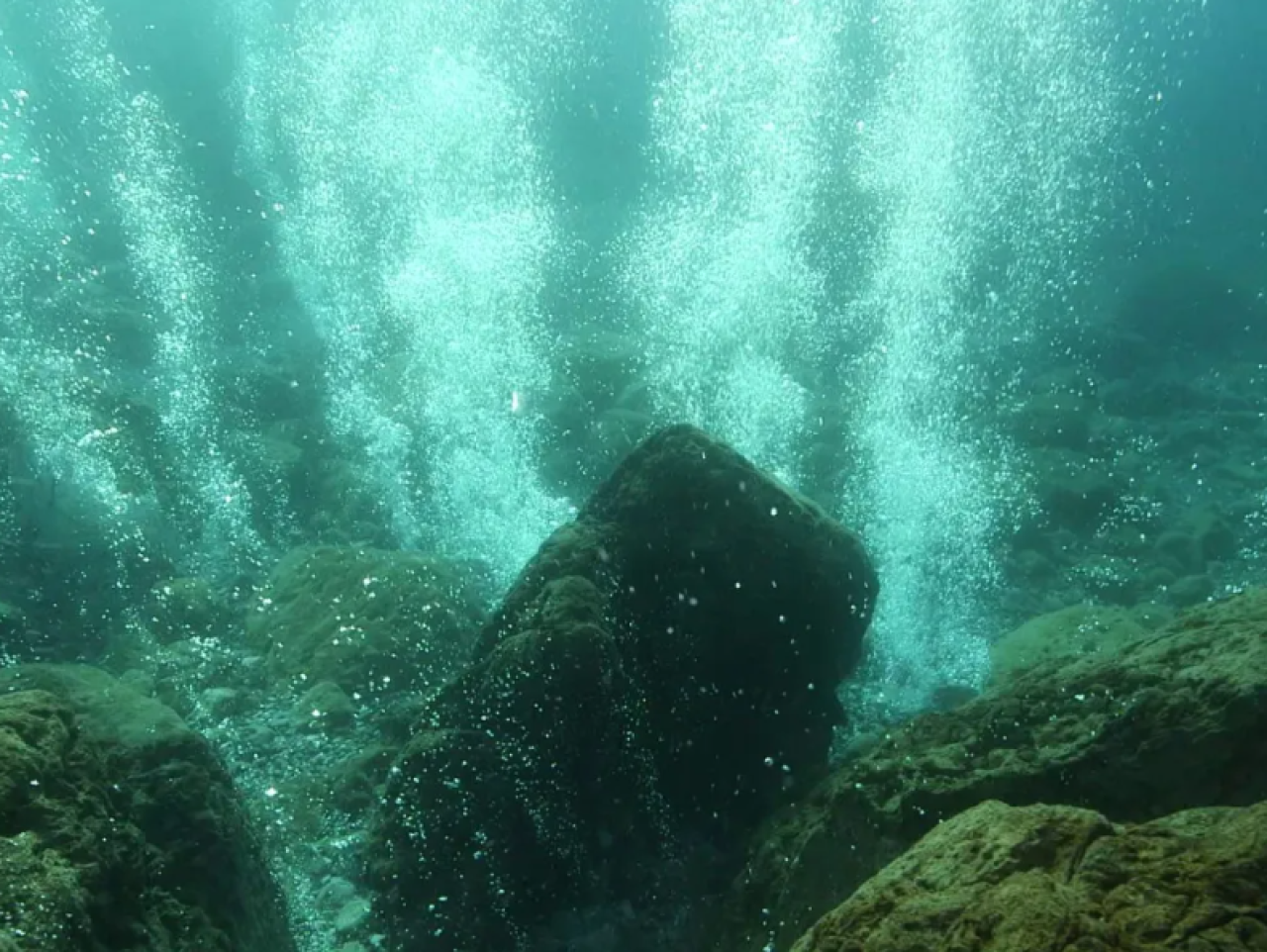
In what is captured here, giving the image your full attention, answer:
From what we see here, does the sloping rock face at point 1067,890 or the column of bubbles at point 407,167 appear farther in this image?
the column of bubbles at point 407,167

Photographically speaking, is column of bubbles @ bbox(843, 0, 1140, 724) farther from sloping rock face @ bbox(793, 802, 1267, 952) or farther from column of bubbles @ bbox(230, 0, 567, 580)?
column of bubbles @ bbox(230, 0, 567, 580)

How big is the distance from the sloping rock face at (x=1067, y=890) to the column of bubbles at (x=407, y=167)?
615 inches

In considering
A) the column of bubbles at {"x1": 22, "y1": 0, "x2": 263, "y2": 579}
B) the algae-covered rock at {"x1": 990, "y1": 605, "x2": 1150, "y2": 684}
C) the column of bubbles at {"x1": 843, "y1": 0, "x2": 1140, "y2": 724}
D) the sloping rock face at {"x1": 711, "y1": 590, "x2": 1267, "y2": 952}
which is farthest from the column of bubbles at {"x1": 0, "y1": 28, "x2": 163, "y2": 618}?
the algae-covered rock at {"x1": 990, "y1": 605, "x2": 1150, "y2": 684}

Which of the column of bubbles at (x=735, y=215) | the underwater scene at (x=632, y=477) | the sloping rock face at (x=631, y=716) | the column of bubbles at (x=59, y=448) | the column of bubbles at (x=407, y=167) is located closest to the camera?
the underwater scene at (x=632, y=477)

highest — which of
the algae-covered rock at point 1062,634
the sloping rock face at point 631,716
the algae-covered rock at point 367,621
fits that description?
the algae-covered rock at point 367,621

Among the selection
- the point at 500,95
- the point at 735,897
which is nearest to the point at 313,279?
the point at 500,95

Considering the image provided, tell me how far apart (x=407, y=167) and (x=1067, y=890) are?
26.4 metres

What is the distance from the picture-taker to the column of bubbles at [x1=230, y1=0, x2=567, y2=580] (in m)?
20.1

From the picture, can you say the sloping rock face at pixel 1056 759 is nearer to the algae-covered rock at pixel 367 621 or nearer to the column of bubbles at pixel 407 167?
the algae-covered rock at pixel 367 621

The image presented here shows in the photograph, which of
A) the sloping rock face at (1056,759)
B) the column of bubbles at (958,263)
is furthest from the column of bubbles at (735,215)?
the sloping rock face at (1056,759)

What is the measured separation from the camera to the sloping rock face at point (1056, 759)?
9.40 ft

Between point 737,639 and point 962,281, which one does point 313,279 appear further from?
point 737,639

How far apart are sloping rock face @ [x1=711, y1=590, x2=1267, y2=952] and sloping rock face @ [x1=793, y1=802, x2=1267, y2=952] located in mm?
1119

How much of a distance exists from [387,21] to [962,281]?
1822cm
